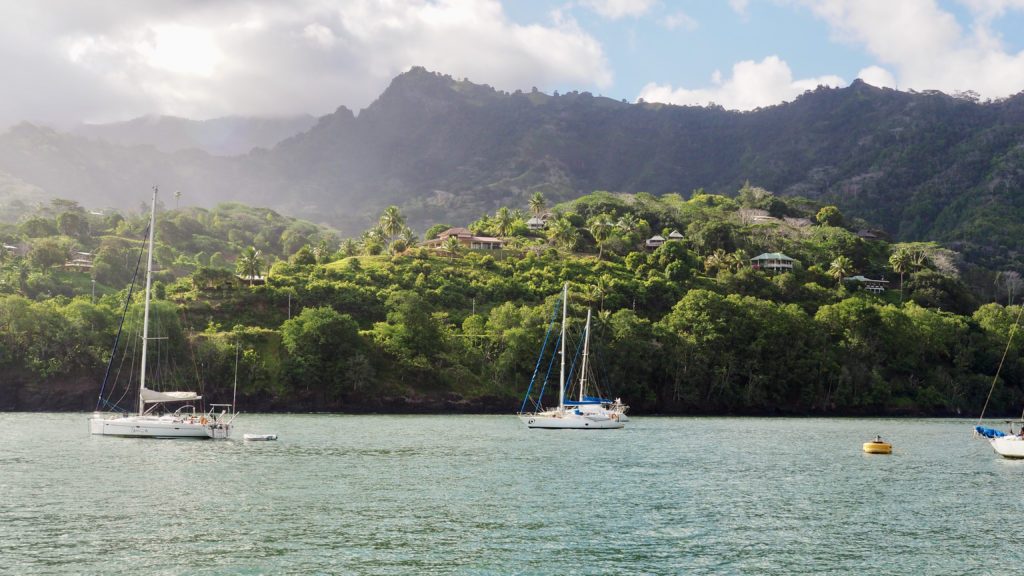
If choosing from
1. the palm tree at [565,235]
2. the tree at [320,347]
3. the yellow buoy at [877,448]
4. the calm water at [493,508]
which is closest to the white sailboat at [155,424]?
the calm water at [493,508]

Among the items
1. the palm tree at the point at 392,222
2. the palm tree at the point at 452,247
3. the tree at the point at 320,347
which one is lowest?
the tree at the point at 320,347

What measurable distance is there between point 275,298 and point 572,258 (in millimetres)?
70430

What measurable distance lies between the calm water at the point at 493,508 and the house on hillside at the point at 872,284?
119 m

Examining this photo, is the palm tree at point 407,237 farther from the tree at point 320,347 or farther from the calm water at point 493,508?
the calm water at point 493,508

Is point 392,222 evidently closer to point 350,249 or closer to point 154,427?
point 350,249

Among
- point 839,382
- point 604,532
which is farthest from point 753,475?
point 839,382

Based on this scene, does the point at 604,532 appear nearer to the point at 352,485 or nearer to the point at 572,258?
the point at 352,485

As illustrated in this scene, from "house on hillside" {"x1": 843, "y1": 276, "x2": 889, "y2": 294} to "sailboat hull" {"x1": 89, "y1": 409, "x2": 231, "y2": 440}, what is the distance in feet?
518

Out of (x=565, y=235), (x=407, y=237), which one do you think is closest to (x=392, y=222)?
(x=407, y=237)

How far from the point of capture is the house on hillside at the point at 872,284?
193125mm

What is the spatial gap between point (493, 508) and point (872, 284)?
177 m

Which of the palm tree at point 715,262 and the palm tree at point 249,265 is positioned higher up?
the palm tree at point 715,262

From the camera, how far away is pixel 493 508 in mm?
44719

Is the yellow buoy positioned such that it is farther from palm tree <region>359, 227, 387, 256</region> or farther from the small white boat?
palm tree <region>359, 227, 387, 256</region>
